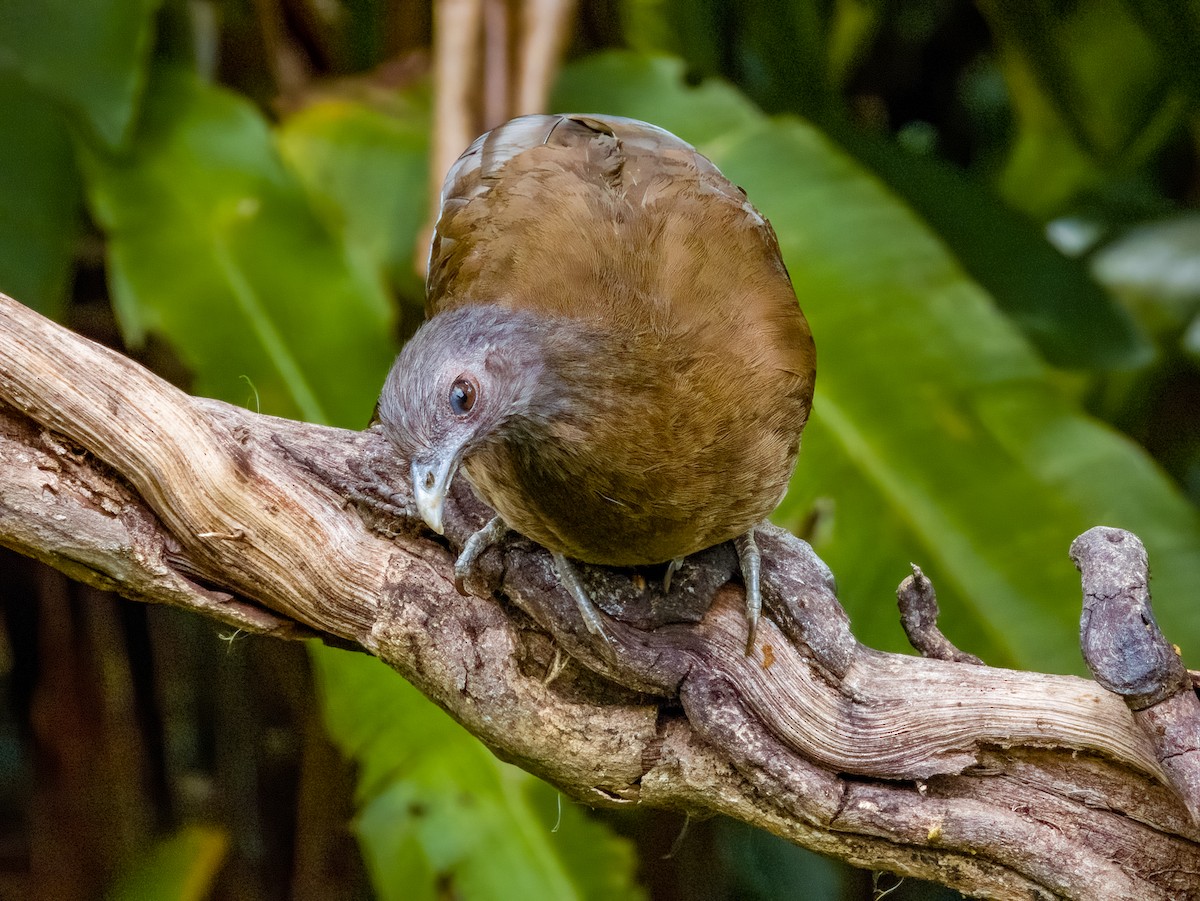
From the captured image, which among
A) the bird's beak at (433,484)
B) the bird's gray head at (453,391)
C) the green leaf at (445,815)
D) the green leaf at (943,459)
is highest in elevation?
the bird's gray head at (453,391)

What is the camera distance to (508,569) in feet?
4.25

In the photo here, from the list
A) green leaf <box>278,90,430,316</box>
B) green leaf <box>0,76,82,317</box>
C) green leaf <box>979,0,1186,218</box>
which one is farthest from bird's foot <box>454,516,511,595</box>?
green leaf <box>979,0,1186,218</box>

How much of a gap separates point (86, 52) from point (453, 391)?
1.35 metres

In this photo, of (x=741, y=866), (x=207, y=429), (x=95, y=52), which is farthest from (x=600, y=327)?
(x=741, y=866)

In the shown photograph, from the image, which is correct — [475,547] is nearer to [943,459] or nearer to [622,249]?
[622,249]

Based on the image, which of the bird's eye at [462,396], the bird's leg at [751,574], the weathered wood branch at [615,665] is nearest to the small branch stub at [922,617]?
the weathered wood branch at [615,665]

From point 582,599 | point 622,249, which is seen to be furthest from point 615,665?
point 622,249

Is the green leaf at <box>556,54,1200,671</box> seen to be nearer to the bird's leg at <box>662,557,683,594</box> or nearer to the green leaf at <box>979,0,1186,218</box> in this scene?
the bird's leg at <box>662,557,683,594</box>

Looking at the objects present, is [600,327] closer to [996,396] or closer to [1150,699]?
[1150,699]

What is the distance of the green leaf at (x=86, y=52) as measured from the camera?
1936mm

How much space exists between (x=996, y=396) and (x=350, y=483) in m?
1.04

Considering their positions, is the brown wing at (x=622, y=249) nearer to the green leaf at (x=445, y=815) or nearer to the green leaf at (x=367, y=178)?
the green leaf at (x=367, y=178)

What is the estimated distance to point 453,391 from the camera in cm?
106

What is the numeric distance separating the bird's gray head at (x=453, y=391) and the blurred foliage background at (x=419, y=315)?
2.43 feet
